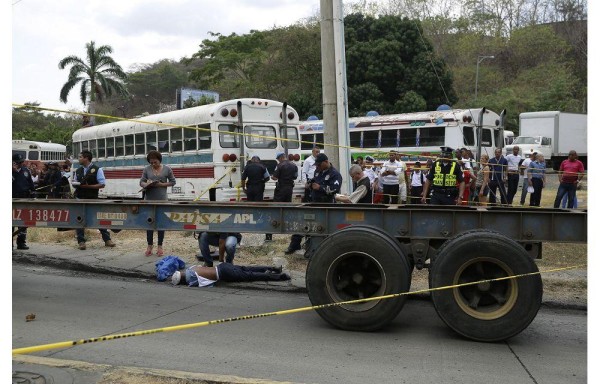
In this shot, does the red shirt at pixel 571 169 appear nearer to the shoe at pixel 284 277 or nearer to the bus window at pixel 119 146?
the shoe at pixel 284 277

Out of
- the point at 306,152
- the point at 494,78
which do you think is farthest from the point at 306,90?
the point at 494,78

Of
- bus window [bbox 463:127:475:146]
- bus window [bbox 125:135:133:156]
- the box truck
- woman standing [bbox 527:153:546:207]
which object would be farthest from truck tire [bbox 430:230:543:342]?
the box truck

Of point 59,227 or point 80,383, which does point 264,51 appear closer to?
point 59,227

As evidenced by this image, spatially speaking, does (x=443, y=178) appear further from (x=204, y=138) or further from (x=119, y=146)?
(x=119, y=146)

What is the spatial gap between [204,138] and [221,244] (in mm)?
6497

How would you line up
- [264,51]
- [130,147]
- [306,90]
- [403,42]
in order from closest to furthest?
[130,147], [403,42], [306,90], [264,51]

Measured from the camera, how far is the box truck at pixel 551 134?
3389 cm

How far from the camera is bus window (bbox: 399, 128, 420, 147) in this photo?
71.3 feet

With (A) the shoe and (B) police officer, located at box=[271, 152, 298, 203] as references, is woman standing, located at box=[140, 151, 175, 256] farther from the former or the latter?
(A) the shoe

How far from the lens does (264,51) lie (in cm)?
4906

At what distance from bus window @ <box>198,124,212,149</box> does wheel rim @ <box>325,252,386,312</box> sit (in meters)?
9.40

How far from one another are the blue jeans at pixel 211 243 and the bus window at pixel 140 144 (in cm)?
915

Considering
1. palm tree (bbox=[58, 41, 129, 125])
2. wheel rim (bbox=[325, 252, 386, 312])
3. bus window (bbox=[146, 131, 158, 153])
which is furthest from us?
palm tree (bbox=[58, 41, 129, 125])

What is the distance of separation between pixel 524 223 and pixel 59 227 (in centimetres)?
573
